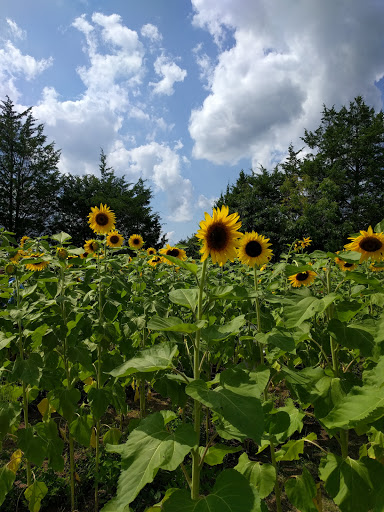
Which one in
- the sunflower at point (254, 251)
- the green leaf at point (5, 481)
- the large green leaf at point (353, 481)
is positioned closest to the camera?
the large green leaf at point (353, 481)

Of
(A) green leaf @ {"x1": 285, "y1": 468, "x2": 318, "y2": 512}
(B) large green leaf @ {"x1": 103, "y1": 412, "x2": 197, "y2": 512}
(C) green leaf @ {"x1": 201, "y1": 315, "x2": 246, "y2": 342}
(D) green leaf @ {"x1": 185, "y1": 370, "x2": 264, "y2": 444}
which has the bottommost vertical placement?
(A) green leaf @ {"x1": 285, "y1": 468, "x2": 318, "y2": 512}

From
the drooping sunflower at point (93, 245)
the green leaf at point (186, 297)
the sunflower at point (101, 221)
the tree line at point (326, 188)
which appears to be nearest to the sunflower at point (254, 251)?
the green leaf at point (186, 297)

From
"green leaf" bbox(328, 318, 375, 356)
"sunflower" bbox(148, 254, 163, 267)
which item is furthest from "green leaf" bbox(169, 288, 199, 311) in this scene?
"sunflower" bbox(148, 254, 163, 267)

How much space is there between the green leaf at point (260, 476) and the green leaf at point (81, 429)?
1.17m

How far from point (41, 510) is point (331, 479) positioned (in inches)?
93.2

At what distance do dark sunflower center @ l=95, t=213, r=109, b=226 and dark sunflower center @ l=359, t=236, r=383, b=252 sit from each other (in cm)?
294

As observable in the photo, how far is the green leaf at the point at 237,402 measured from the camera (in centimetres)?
108

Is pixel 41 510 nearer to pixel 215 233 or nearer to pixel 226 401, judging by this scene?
pixel 226 401

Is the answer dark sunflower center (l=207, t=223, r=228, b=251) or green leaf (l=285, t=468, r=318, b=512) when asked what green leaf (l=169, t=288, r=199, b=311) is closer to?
dark sunflower center (l=207, t=223, r=228, b=251)

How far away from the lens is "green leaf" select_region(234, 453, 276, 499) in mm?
1688

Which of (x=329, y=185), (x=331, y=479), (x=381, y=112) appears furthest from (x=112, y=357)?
(x=381, y=112)

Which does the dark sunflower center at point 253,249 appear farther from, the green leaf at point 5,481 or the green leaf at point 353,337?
the green leaf at point 5,481

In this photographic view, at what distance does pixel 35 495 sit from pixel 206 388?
1963 millimetres

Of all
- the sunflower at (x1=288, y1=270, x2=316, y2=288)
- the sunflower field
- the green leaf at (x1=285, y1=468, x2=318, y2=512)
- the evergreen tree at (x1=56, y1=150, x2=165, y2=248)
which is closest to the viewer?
the sunflower field
